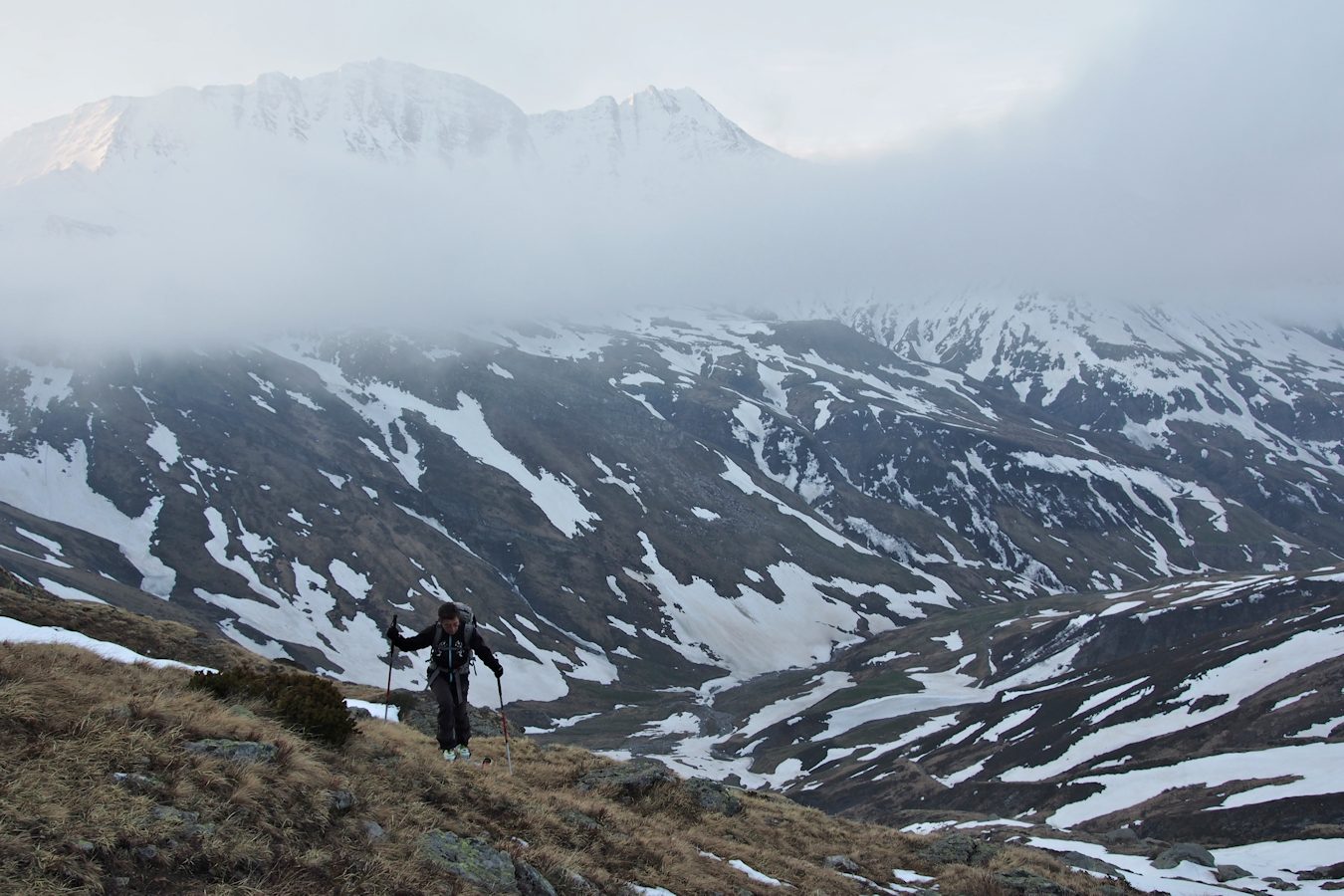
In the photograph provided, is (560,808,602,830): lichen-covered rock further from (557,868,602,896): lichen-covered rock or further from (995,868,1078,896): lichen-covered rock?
(995,868,1078,896): lichen-covered rock

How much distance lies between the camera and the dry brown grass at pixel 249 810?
729 centimetres

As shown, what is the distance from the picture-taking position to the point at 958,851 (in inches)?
804

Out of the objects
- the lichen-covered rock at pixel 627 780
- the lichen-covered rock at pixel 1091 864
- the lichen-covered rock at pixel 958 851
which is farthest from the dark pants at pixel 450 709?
the lichen-covered rock at pixel 1091 864

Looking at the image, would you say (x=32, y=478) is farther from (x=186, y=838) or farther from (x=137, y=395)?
(x=186, y=838)

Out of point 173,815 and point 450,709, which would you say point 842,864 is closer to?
point 450,709

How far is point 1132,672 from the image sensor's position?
81.0m

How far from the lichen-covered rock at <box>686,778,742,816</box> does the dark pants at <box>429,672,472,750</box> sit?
587cm

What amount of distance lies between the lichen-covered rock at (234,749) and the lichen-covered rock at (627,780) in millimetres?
7028

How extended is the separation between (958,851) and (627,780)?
9.44 metres

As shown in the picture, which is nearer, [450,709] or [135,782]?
[135,782]

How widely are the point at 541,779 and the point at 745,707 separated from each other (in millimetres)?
114375

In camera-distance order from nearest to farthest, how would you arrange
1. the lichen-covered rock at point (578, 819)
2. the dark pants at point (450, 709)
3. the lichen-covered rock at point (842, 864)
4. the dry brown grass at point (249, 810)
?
the dry brown grass at point (249, 810) → the lichen-covered rock at point (578, 819) → the dark pants at point (450, 709) → the lichen-covered rock at point (842, 864)

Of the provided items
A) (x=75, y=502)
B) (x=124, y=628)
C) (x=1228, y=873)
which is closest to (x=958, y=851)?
(x=1228, y=873)

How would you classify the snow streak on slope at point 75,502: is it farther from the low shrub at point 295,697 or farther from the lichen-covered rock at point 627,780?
the low shrub at point 295,697
